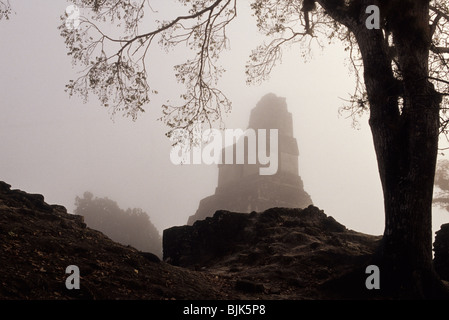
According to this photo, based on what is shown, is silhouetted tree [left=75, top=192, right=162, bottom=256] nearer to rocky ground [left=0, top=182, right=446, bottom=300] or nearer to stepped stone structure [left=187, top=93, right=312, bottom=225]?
stepped stone structure [left=187, top=93, right=312, bottom=225]

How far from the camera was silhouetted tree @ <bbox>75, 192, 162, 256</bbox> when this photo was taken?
57.4 meters

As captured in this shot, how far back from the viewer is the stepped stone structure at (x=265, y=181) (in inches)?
2096

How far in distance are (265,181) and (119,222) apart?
92.9ft

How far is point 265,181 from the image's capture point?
54656 millimetres

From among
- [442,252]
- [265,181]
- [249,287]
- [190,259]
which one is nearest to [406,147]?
[249,287]

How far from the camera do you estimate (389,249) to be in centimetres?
567

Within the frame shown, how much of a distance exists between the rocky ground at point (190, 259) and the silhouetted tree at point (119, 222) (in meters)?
46.7

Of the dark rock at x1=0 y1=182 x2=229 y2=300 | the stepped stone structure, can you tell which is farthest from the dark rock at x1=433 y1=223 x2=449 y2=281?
the stepped stone structure

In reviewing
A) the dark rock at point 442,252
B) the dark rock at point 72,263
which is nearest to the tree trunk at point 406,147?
the dark rock at point 72,263

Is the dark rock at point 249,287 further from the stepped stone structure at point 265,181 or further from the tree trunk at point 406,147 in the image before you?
the stepped stone structure at point 265,181

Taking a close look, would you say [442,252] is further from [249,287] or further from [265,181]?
[265,181]

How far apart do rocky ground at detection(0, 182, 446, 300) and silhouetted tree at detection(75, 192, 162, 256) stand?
153ft
